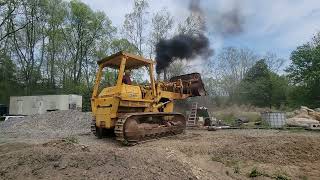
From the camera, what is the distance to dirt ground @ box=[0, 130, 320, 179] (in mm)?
6047

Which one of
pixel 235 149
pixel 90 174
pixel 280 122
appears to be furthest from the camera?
pixel 280 122

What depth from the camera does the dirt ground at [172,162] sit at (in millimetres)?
6047

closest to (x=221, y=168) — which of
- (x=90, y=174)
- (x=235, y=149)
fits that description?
(x=235, y=149)

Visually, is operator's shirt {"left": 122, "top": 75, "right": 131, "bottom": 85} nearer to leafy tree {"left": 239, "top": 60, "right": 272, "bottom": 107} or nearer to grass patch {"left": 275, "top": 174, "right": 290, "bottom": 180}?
grass patch {"left": 275, "top": 174, "right": 290, "bottom": 180}

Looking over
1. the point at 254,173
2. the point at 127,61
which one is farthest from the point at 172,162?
the point at 127,61

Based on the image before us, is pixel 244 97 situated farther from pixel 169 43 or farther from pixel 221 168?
pixel 221 168

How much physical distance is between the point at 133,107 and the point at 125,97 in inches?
Result: 22.2

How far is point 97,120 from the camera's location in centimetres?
1057

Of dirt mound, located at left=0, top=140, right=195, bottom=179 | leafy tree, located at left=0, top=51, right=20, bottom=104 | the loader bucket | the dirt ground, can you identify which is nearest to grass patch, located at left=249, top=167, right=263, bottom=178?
the dirt ground

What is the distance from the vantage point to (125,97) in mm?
9891

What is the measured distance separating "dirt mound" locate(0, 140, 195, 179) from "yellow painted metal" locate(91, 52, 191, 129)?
2622mm

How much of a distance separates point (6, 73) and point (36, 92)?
4660 millimetres

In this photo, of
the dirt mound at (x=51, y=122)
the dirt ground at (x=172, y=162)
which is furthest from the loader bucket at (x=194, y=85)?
the dirt mound at (x=51, y=122)

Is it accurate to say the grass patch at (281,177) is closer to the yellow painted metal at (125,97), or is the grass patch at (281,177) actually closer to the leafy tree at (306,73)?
the yellow painted metal at (125,97)
